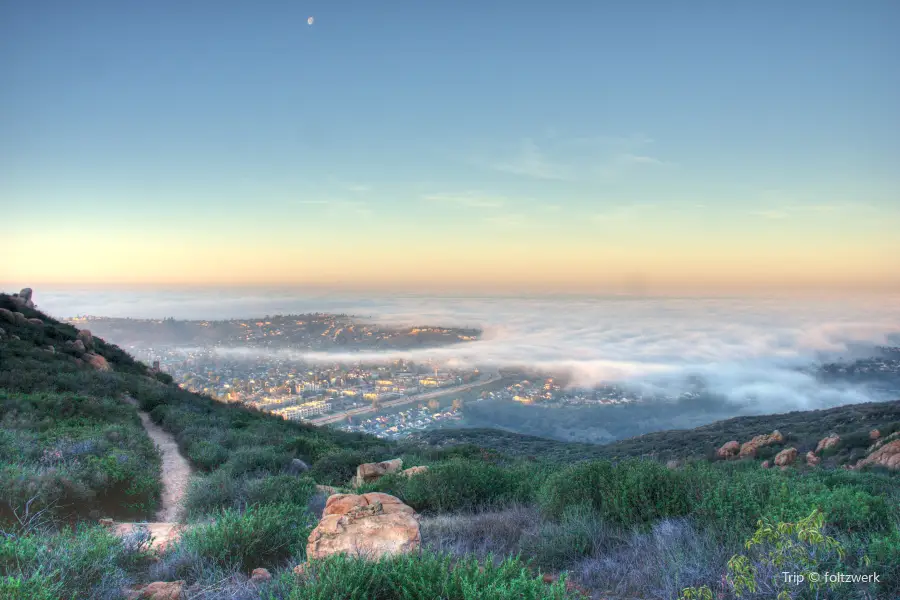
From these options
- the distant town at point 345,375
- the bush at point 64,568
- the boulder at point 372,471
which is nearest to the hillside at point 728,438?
the distant town at point 345,375

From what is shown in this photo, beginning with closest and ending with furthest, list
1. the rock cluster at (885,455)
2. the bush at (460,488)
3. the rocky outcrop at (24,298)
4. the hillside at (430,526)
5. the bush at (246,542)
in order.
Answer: the hillside at (430,526), the bush at (246,542), the bush at (460,488), the rock cluster at (885,455), the rocky outcrop at (24,298)

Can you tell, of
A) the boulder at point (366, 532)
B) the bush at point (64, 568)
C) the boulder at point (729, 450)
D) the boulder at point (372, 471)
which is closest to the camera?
the bush at point (64, 568)

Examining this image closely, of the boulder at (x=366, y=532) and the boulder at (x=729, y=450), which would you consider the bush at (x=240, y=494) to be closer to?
the boulder at (x=366, y=532)

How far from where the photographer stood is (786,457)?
17.0m

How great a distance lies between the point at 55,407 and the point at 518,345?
7210cm

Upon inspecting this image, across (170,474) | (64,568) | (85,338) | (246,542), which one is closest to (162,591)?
(64,568)

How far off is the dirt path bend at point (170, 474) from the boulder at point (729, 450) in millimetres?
20488

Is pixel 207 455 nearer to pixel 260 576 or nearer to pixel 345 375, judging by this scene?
pixel 260 576

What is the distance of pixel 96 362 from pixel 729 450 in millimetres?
31060

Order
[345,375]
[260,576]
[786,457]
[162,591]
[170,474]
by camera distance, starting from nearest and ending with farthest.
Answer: [162,591]
[260,576]
[170,474]
[786,457]
[345,375]

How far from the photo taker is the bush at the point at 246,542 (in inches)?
180

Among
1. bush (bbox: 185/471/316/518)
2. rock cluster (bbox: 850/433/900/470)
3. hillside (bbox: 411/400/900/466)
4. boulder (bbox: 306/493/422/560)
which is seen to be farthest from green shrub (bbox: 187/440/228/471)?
rock cluster (bbox: 850/433/900/470)

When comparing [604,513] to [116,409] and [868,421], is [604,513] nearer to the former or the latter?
[116,409]

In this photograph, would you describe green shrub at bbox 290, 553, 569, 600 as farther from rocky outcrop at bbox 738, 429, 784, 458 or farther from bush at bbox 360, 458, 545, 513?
rocky outcrop at bbox 738, 429, 784, 458
